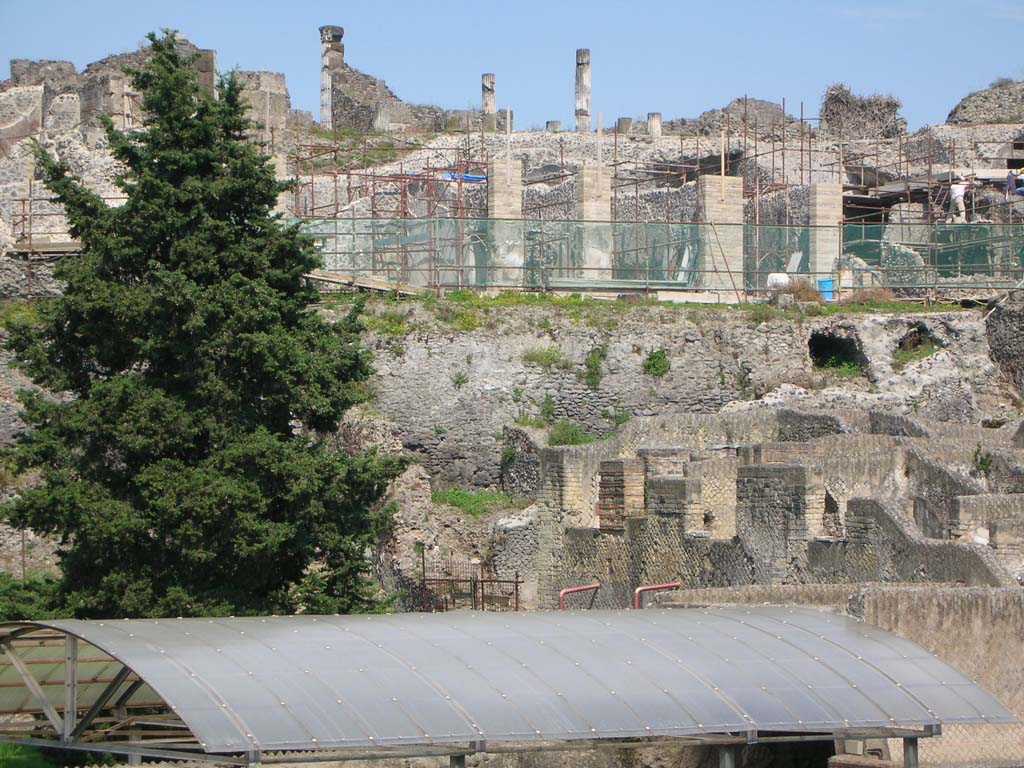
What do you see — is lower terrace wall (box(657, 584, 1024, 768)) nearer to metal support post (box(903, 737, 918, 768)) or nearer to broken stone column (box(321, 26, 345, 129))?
metal support post (box(903, 737, 918, 768))

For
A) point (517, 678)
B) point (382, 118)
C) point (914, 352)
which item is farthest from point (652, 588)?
point (382, 118)

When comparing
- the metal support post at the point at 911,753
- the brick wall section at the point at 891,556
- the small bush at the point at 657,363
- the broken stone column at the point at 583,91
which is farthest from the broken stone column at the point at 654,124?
the metal support post at the point at 911,753

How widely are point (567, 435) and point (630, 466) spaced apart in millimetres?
3394

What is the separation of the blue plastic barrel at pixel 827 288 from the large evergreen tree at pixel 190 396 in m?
13.7

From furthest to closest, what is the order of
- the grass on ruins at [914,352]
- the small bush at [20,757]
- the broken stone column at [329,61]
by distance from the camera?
the broken stone column at [329,61], the grass on ruins at [914,352], the small bush at [20,757]

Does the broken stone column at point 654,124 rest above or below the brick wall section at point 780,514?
above

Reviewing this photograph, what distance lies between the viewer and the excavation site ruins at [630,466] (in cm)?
1498

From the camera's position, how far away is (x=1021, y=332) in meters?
32.6

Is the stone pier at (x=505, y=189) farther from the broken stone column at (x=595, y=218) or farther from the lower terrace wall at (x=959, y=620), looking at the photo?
the lower terrace wall at (x=959, y=620)

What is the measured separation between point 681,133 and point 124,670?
119 ft

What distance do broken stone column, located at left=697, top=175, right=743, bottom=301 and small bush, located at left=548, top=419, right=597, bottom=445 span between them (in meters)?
5.01

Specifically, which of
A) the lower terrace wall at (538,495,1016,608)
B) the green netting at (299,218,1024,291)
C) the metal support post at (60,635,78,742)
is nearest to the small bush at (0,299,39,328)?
the green netting at (299,218,1024,291)

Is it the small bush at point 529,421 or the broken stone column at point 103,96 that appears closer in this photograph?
the small bush at point 529,421

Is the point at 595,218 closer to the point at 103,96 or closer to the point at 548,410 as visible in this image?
the point at 548,410
